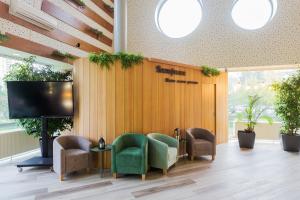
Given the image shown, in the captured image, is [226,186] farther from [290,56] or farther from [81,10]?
[81,10]

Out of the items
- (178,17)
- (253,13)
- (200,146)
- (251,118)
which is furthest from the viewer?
(178,17)

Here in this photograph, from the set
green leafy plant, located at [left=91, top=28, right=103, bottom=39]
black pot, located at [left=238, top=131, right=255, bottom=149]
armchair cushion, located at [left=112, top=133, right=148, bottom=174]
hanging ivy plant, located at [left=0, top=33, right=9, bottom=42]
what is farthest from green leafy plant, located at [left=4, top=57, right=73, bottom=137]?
black pot, located at [left=238, top=131, right=255, bottom=149]

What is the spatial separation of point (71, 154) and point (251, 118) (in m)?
5.56

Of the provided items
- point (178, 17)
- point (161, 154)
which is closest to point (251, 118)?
point (161, 154)

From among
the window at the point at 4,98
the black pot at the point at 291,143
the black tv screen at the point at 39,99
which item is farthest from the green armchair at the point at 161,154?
the black pot at the point at 291,143

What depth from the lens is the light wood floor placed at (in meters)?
3.63

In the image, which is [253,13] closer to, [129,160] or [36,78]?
[129,160]

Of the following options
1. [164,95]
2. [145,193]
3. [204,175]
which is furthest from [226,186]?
[164,95]

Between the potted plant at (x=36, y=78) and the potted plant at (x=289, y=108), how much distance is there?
5893mm

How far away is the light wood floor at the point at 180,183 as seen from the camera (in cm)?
363

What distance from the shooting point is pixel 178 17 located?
27.8 feet

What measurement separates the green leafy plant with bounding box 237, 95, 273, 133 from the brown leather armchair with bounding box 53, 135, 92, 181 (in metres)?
4.99

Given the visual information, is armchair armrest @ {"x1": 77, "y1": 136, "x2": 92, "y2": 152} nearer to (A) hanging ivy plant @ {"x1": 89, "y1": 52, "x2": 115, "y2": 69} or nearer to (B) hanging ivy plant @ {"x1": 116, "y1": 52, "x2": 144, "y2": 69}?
(A) hanging ivy plant @ {"x1": 89, "y1": 52, "x2": 115, "y2": 69}

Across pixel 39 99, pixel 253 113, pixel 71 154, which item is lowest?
pixel 71 154
